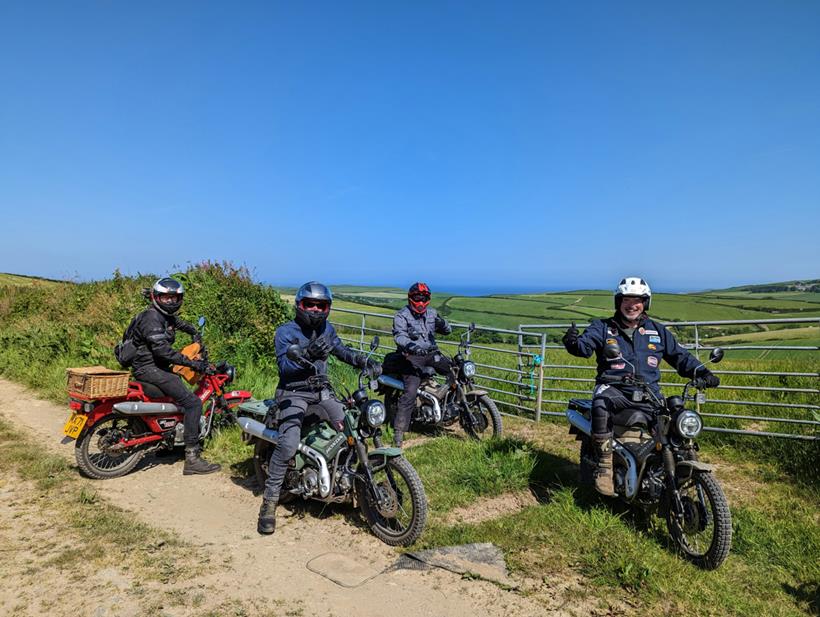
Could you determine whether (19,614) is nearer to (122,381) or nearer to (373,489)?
(373,489)

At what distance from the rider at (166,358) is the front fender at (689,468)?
526 cm

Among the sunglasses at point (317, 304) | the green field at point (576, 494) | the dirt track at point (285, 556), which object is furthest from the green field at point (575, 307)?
the sunglasses at point (317, 304)

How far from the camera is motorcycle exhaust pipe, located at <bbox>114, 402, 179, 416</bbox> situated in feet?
20.0

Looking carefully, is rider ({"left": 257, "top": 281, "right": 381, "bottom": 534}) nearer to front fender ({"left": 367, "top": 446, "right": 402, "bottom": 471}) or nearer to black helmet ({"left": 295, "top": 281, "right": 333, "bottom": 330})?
black helmet ({"left": 295, "top": 281, "right": 333, "bottom": 330})

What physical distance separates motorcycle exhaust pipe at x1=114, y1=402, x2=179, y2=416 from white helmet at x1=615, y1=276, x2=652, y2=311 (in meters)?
5.45

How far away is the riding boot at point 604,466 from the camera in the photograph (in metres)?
4.81

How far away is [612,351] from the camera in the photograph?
4.63 meters

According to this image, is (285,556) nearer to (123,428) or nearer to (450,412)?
(123,428)

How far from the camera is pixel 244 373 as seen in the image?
10.5 meters

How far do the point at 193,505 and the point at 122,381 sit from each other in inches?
69.4

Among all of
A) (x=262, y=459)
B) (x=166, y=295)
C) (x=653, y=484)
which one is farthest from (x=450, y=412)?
(x=166, y=295)

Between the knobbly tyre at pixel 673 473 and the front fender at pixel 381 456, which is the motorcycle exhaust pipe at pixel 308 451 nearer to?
the front fender at pixel 381 456

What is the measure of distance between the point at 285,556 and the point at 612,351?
3.38 metres

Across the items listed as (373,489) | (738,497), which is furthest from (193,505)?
(738,497)
